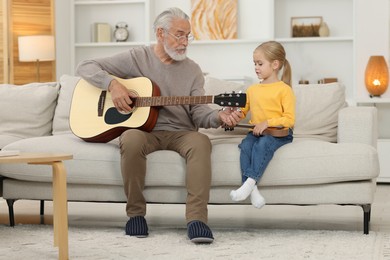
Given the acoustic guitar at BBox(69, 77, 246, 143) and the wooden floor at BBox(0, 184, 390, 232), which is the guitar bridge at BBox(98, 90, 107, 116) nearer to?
the acoustic guitar at BBox(69, 77, 246, 143)

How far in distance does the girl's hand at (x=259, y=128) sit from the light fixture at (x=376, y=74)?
2958mm

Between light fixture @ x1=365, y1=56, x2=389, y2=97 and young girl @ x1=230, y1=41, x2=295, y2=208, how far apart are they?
2.70m

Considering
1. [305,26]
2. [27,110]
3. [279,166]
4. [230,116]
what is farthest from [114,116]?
[305,26]

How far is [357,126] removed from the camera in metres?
3.87

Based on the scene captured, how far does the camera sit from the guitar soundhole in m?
3.80

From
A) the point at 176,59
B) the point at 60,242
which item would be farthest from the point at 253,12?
the point at 60,242

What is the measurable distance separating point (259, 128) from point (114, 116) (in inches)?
27.0

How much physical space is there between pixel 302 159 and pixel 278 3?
138 inches

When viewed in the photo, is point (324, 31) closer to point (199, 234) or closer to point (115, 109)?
point (115, 109)

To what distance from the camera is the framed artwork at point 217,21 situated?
6.95 m

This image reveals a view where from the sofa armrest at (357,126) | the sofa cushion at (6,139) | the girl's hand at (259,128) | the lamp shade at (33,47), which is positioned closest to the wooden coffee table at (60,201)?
the girl's hand at (259,128)

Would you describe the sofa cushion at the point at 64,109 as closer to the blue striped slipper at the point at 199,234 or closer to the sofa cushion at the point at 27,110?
the sofa cushion at the point at 27,110

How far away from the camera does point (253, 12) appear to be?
7.02 meters

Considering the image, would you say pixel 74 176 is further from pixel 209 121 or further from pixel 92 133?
pixel 209 121
